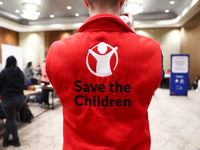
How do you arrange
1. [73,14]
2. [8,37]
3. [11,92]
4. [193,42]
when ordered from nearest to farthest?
[11,92], [193,42], [73,14], [8,37]

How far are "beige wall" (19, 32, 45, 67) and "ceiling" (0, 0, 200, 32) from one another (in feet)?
2.13

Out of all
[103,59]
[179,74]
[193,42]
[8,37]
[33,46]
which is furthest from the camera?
[33,46]

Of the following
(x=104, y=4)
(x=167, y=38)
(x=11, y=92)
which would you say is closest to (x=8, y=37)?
(x=11, y=92)

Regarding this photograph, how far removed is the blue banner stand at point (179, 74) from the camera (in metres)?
7.33

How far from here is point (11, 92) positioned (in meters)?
2.93

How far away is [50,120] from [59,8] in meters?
6.53

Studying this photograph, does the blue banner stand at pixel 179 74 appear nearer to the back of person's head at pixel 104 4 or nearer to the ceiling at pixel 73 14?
the ceiling at pixel 73 14

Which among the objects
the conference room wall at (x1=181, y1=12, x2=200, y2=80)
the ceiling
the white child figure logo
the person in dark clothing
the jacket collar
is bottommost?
the person in dark clothing

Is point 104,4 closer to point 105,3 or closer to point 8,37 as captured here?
point 105,3

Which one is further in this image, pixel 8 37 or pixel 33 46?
pixel 33 46

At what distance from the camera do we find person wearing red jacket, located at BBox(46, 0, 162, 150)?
21.9 inches

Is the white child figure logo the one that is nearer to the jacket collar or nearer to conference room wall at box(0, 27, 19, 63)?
the jacket collar

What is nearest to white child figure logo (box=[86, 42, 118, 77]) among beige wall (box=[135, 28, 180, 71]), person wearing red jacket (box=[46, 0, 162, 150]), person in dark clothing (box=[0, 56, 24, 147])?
person wearing red jacket (box=[46, 0, 162, 150])

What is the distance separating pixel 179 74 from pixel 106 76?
7.75m
